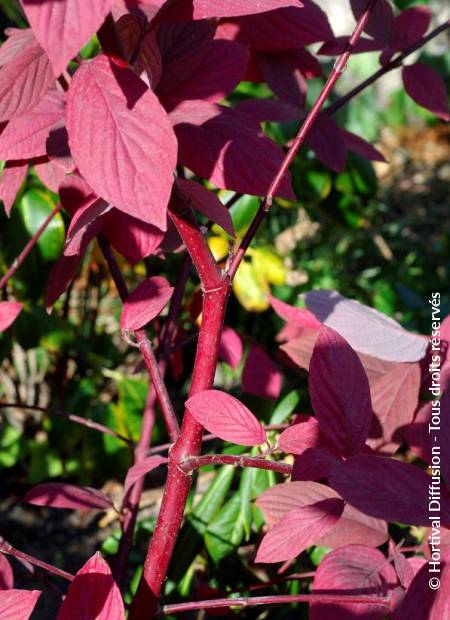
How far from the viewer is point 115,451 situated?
4.09 feet

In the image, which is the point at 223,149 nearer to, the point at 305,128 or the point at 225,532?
the point at 305,128

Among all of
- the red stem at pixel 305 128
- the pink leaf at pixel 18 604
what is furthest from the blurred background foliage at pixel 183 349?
the pink leaf at pixel 18 604

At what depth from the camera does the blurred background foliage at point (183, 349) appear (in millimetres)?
971

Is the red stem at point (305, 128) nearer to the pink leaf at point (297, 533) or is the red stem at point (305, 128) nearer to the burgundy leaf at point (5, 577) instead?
the pink leaf at point (297, 533)

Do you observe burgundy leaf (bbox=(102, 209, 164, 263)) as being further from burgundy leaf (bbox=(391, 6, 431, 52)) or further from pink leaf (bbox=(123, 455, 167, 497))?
burgundy leaf (bbox=(391, 6, 431, 52))

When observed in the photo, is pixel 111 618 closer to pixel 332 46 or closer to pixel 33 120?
pixel 33 120

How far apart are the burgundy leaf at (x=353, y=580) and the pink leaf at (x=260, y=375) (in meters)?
0.30

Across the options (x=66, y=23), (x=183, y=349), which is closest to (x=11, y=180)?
(x=66, y=23)

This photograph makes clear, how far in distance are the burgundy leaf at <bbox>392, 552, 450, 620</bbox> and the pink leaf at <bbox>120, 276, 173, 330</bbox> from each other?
0.93ft

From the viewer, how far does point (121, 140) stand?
1.46 feet

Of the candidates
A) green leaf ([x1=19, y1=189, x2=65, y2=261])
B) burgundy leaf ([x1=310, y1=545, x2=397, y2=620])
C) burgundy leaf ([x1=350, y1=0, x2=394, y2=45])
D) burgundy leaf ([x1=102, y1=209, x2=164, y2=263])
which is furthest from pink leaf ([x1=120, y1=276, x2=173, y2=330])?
green leaf ([x1=19, y1=189, x2=65, y2=261])

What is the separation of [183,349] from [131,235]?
742 millimetres

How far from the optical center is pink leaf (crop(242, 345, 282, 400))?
928 mm

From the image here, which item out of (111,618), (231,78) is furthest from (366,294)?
(111,618)
